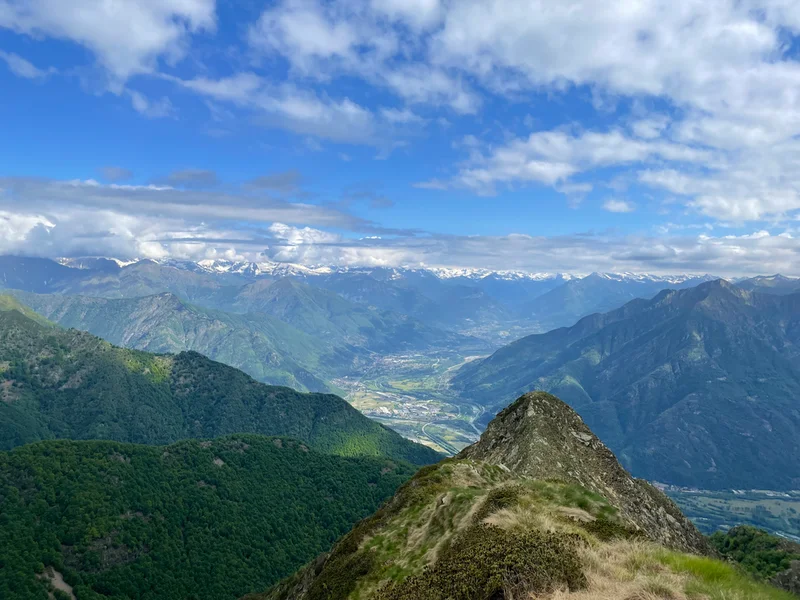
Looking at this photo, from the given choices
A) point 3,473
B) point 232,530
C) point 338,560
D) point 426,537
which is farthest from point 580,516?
point 3,473

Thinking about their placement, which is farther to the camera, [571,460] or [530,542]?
[571,460]

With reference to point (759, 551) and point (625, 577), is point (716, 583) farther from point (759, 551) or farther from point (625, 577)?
point (759, 551)

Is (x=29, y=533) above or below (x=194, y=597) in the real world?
above

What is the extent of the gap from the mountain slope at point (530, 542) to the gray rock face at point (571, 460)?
0.70ft

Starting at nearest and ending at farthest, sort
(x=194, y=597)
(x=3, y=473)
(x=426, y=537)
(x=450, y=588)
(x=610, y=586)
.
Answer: (x=610, y=586) → (x=450, y=588) → (x=426, y=537) → (x=194, y=597) → (x=3, y=473)

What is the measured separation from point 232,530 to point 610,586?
21090 cm

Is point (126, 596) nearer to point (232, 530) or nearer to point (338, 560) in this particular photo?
point (232, 530)

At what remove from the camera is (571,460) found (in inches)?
2238

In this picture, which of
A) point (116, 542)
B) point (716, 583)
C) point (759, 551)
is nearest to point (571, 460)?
point (716, 583)

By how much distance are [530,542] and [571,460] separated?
39.4 meters

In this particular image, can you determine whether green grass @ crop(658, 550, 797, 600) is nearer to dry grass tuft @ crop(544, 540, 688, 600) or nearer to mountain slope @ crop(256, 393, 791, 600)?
mountain slope @ crop(256, 393, 791, 600)

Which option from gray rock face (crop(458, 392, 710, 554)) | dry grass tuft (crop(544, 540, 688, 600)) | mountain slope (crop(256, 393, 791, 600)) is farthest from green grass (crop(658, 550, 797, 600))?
gray rock face (crop(458, 392, 710, 554))

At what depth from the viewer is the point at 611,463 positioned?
59156 millimetres

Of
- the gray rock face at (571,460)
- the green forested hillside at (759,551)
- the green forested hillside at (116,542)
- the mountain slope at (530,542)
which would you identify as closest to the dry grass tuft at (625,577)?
the mountain slope at (530,542)
